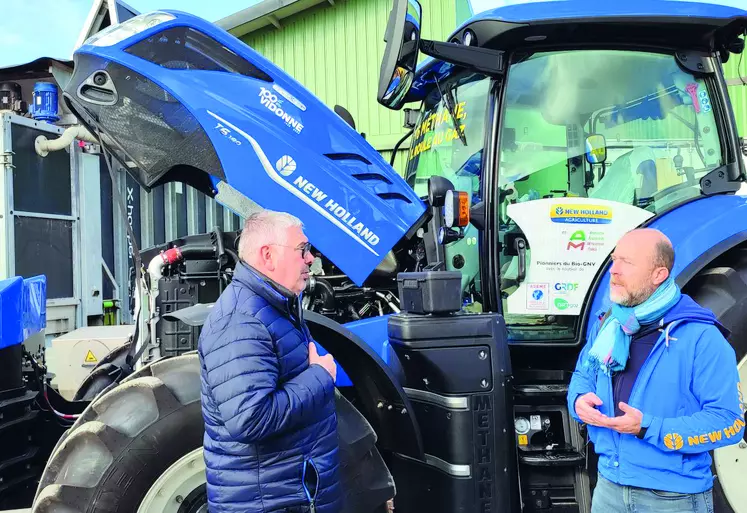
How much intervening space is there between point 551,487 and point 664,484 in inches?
38.0

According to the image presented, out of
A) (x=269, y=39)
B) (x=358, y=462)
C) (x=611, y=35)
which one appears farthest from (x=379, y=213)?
(x=269, y=39)

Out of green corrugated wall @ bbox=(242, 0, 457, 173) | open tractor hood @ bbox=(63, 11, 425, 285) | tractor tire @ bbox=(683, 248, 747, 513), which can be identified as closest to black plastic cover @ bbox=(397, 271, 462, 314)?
open tractor hood @ bbox=(63, 11, 425, 285)

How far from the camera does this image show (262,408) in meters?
1.74

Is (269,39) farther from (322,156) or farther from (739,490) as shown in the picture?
(739,490)

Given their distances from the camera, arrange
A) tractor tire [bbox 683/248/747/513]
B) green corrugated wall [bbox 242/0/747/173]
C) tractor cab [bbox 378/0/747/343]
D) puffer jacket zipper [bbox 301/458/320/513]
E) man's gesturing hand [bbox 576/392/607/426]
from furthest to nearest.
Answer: green corrugated wall [bbox 242/0/747/173] < tractor cab [bbox 378/0/747/343] < tractor tire [bbox 683/248/747/513] < man's gesturing hand [bbox 576/392/607/426] < puffer jacket zipper [bbox 301/458/320/513]

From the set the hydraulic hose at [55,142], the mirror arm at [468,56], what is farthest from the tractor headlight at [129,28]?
the hydraulic hose at [55,142]

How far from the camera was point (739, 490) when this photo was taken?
9.65 ft

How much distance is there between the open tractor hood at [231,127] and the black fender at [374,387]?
37 cm

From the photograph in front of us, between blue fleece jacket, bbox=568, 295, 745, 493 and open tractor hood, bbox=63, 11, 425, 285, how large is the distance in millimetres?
1279

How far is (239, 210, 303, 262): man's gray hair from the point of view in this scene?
1.95 meters

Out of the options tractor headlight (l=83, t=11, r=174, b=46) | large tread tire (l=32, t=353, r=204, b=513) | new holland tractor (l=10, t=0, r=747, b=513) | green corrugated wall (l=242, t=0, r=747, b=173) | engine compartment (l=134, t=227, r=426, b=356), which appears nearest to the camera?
large tread tire (l=32, t=353, r=204, b=513)

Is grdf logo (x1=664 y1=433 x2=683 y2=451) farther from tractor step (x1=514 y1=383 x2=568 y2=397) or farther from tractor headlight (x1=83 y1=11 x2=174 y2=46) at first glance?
tractor headlight (x1=83 y1=11 x2=174 y2=46)

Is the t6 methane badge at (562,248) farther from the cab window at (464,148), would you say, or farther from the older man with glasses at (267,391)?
the older man with glasses at (267,391)

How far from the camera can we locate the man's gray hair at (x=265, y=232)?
195 centimetres
